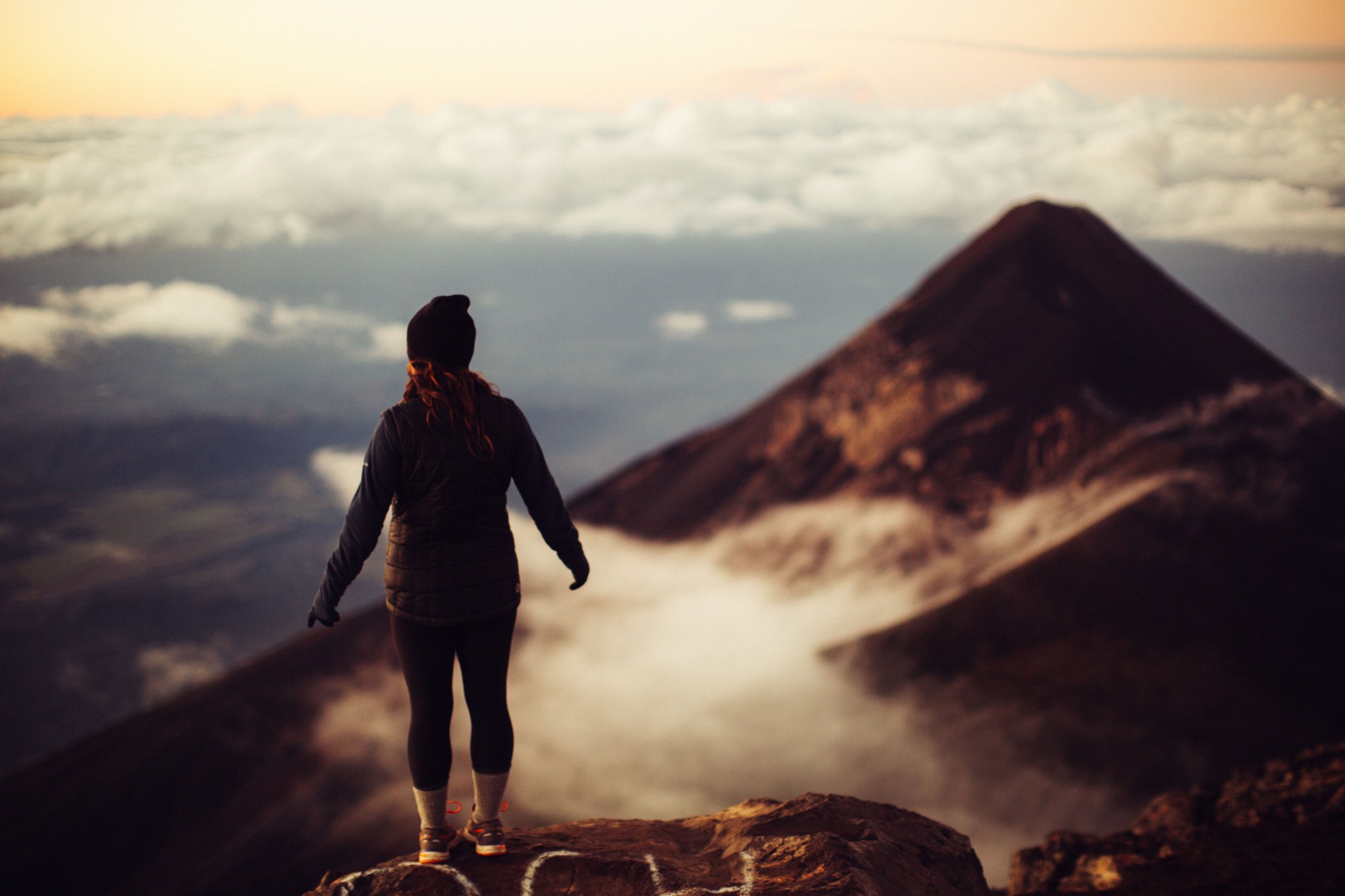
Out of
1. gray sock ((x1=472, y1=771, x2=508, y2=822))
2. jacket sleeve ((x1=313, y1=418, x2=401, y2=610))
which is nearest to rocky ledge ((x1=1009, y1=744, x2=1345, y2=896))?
gray sock ((x1=472, y1=771, x2=508, y2=822))

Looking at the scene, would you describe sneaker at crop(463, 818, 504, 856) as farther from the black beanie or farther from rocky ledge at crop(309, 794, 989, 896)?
the black beanie

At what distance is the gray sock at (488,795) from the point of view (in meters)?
4.75

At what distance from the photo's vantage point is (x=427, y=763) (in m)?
4.61

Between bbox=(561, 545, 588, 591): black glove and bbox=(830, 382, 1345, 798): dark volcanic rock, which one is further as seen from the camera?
bbox=(830, 382, 1345, 798): dark volcanic rock

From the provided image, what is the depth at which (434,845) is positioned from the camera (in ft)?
15.9

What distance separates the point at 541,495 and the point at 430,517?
1.79 feet

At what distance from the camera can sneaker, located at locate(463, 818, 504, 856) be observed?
16.1 feet

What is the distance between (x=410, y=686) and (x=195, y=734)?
35.8m

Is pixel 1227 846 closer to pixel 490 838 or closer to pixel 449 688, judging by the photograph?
pixel 490 838

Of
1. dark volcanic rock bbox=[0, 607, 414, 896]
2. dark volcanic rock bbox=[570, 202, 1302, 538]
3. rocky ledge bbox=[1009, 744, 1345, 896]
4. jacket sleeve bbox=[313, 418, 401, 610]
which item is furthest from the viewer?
dark volcanic rock bbox=[0, 607, 414, 896]

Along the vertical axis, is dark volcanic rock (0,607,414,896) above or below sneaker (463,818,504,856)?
above

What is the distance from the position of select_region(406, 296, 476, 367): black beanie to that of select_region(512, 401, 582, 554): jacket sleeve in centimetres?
39

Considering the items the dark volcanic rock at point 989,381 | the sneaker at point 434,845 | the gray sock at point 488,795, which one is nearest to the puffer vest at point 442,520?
the gray sock at point 488,795

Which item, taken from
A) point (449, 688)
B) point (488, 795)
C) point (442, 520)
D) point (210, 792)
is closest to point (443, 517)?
point (442, 520)
